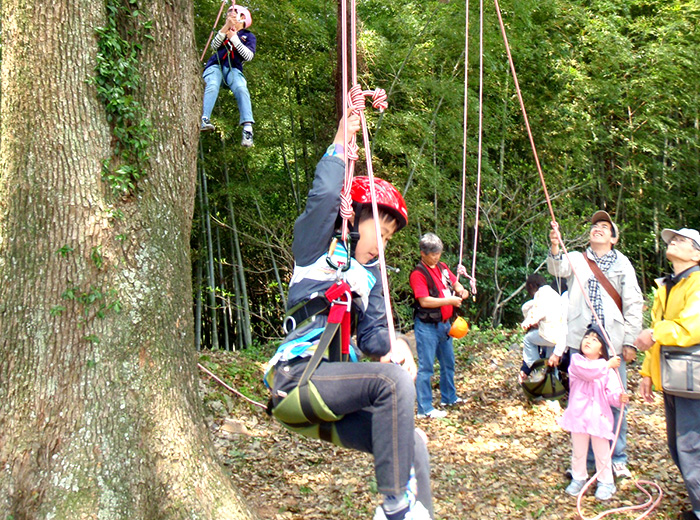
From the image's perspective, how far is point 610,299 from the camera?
3992 millimetres

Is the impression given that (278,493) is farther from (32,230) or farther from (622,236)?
(622,236)

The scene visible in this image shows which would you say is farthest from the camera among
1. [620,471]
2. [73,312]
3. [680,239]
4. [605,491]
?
[620,471]

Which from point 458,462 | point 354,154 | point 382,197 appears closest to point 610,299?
point 458,462

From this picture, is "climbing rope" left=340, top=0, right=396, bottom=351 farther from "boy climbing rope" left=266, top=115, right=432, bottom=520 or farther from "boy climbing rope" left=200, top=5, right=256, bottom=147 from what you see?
"boy climbing rope" left=200, top=5, right=256, bottom=147

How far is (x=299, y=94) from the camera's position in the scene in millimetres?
9023

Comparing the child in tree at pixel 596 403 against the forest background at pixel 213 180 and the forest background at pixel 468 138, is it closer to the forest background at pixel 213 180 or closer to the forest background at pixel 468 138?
the forest background at pixel 213 180

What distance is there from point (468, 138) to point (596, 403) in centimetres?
680

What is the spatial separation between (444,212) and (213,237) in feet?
12.0

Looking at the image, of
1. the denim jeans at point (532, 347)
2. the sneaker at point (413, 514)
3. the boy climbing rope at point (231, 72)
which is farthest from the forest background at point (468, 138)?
the sneaker at point (413, 514)

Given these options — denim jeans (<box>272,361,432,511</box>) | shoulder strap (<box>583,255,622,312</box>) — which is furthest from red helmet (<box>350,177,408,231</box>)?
shoulder strap (<box>583,255,622,312</box>)

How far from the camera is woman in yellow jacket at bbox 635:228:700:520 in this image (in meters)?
3.28

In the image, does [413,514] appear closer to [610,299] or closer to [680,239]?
[680,239]

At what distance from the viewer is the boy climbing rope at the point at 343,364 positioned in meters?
1.97

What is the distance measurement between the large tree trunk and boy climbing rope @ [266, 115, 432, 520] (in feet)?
2.40
